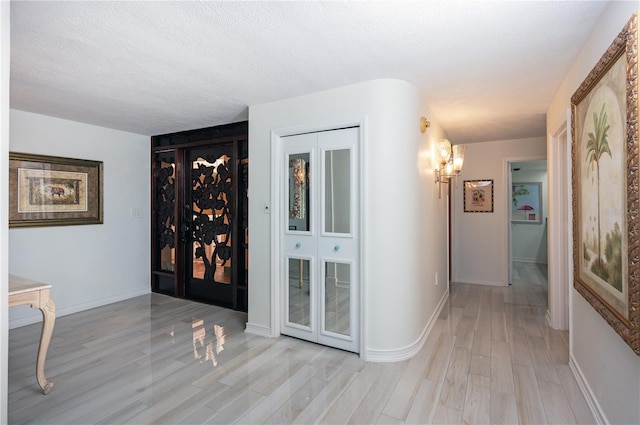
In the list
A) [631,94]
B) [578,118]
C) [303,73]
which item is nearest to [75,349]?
[303,73]

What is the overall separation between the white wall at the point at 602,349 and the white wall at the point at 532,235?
5.46m

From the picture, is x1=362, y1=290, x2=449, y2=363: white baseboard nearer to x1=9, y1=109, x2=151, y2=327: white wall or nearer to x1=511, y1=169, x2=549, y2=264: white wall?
x1=9, y1=109, x2=151, y2=327: white wall

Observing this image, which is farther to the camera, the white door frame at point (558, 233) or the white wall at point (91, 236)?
the white wall at point (91, 236)

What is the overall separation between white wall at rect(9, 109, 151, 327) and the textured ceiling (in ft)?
1.51

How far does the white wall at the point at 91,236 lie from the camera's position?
3637mm

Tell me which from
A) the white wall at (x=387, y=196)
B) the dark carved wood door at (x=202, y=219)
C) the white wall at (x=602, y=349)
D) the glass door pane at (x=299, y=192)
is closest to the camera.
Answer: the white wall at (x=602, y=349)

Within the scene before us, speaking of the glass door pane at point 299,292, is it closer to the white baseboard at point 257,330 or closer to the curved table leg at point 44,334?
the white baseboard at point 257,330

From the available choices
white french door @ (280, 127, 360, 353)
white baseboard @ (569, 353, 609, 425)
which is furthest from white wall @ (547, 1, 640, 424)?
white french door @ (280, 127, 360, 353)

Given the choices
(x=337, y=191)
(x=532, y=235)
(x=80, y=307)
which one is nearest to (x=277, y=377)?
(x=337, y=191)

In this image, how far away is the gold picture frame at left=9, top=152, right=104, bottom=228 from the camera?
355 cm

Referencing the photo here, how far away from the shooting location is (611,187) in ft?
5.39

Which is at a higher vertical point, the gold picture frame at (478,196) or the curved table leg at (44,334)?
the gold picture frame at (478,196)

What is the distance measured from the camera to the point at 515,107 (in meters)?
3.43

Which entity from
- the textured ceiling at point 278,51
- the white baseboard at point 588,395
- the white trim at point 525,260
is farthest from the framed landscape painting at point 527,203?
the white baseboard at point 588,395
